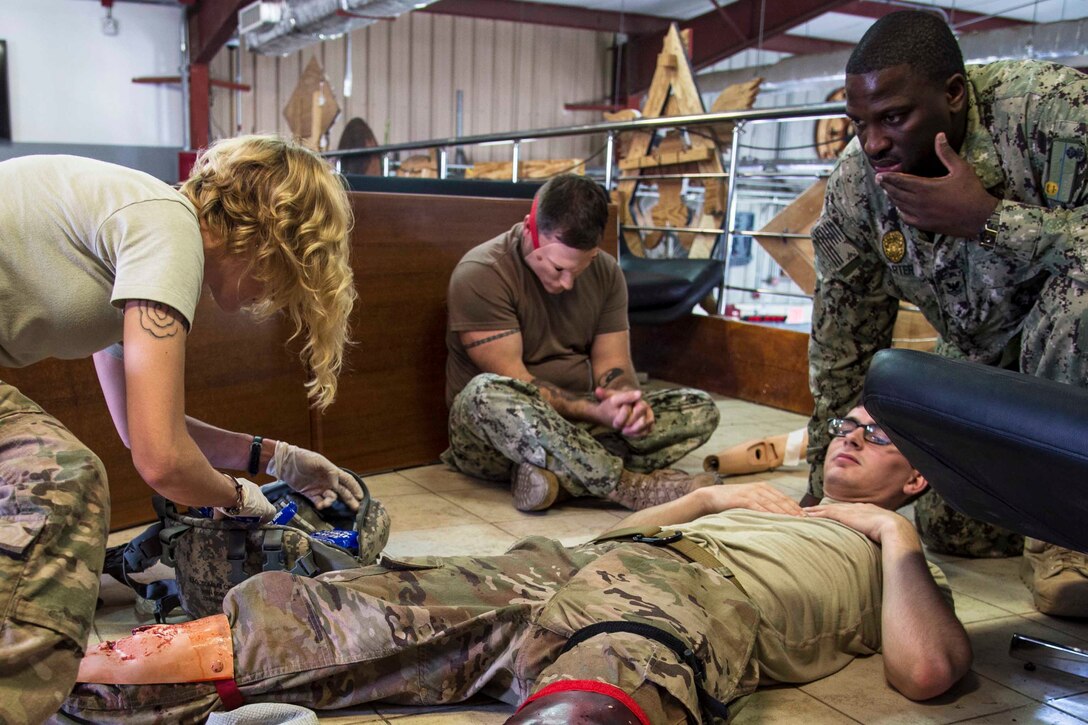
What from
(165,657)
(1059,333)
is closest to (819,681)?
(1059,333)

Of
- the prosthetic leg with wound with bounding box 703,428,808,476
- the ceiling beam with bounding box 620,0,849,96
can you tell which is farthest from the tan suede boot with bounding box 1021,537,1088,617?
the ceiling beam with bounding box 620,0,849,96

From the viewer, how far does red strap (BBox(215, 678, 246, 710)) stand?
4.55 feet

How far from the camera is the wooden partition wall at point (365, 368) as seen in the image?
7.85 ft

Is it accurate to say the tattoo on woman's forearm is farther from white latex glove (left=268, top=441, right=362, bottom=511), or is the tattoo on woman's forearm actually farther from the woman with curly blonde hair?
white latex glove (left=268, top=441, right=362, bottom=511)

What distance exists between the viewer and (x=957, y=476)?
1438mm

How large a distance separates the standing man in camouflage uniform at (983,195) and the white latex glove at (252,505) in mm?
1352

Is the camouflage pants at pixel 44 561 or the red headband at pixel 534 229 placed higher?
the red headband at pixel 534 229

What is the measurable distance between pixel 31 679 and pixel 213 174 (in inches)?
29.0

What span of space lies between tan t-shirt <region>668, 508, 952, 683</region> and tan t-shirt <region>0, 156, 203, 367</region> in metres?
0.97

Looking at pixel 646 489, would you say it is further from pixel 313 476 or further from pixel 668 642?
pixel 668 642

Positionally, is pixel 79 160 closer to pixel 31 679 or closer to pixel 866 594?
pixel 31 679

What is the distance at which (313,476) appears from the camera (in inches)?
76.5

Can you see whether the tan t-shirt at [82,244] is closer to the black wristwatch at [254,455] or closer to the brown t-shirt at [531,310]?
the black wristwatch at [254,455]

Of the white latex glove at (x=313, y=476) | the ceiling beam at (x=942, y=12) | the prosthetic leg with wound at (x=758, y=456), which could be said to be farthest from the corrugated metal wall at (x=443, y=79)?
the white latex glove at (x=313, y=476)
